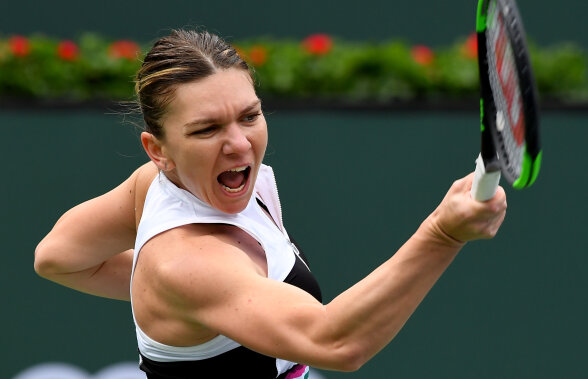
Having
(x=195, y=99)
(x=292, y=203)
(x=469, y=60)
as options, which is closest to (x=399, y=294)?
(x=195, y=99)

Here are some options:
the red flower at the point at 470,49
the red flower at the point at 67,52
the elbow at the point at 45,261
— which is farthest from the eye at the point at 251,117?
the red flower at the point at 67,52

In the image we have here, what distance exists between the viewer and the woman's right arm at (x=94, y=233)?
2.85m

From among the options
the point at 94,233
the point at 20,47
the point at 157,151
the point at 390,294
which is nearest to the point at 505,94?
the point at 390,294

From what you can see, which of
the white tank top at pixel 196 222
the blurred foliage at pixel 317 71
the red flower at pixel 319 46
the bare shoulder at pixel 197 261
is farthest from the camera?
the red flower at pixel 319 46

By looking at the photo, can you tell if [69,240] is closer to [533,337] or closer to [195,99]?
[195,99]

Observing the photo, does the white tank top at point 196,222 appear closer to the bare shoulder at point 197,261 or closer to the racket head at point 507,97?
the bare shoulder at point 197,261

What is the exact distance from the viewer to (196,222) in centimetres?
239

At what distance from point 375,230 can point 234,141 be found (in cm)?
256

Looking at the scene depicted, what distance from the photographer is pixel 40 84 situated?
5.09 m

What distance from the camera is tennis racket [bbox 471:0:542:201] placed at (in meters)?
1.77

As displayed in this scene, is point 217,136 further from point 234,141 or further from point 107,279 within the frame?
point 107,279

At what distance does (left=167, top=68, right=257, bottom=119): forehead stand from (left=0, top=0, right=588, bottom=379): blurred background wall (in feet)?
7.89

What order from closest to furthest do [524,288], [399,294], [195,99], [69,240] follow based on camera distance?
[399,294] → [195,99] → [69,240] → [524,288]

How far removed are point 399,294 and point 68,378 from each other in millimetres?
3255
